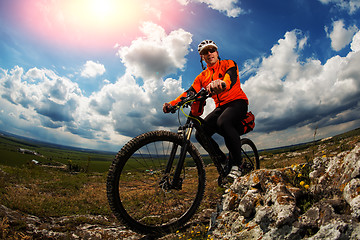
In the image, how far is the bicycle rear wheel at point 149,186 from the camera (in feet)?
9.11

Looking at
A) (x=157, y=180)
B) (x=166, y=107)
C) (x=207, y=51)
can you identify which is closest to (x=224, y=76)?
(x=207, y=51)

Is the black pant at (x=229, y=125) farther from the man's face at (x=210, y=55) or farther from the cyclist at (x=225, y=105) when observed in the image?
the man's face at (x=210, y=55)

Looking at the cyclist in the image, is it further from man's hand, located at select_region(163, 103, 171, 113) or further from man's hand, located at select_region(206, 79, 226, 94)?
man's hand, located at select_region(206, 79, 226, 94)

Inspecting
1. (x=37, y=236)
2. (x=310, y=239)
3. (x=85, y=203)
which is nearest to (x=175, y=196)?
(x=310, y=239)

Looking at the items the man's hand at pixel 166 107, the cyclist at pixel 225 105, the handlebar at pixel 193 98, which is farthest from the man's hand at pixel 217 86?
the man's hand at pixel 166 107

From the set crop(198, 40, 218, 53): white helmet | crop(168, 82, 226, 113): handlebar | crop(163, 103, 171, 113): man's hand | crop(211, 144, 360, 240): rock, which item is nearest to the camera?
crop(211, 144, 360, 240): rock

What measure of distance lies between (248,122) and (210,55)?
6.87 ft

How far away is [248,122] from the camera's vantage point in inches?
191

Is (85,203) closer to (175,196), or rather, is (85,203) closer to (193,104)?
(175,196)

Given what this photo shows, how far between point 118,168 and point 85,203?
19.1 feet

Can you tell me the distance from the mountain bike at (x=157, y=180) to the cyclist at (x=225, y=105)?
60 centimetres

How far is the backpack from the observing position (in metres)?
4.79

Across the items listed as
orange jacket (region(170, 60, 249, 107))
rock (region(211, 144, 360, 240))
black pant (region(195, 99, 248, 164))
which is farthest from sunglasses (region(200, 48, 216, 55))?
rock (region(211, 144, 360, 240))

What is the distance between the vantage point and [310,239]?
65.2 inches
